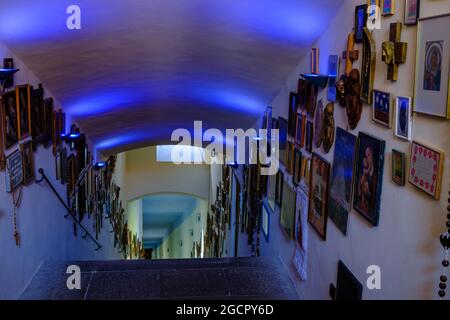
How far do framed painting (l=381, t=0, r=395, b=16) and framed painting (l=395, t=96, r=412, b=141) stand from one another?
0.46 m

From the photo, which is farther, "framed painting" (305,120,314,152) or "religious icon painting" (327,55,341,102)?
"framed painting" (305,120,314,152)

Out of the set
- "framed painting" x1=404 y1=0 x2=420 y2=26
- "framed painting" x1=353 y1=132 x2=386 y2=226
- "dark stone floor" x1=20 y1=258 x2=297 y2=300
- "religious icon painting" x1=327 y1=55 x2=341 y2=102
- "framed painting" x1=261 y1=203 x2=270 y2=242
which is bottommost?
"dark stone floor" x1=20 y1=258 x2=297 y2=300

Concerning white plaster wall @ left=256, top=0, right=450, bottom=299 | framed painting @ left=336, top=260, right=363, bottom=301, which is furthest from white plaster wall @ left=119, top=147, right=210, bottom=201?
framed painting @ left=336, top=260, right=363, bottom=301

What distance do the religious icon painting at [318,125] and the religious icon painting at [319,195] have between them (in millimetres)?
114

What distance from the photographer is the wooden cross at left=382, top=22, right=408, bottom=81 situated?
9.65 feet

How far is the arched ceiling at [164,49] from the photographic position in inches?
169

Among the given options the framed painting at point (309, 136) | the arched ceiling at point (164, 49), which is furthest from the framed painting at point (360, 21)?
the framed painting at point (309, 136)

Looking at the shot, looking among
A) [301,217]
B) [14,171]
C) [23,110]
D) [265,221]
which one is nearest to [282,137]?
[301,217]

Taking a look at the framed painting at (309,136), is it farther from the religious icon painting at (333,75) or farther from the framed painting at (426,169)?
the framed painting at (426,169)

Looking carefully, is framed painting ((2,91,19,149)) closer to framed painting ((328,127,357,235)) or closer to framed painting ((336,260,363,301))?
framed painting ((328,127,357,235))

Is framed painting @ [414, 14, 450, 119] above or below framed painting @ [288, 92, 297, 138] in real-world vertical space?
above

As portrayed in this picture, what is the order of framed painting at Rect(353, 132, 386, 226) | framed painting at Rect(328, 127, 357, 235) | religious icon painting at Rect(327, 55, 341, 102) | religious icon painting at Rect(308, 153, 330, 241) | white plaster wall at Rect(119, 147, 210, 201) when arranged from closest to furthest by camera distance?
framed painting at Rect(353, 132, 386, 226) < framed painting at Rect(328, 127, 357, 235) < religious icon painting at Rect(327, 55, 341, 102) < religious icon painting at Rect(308, 153, 330, 241) < white plaster wall at Rect(119, 147, 210, 201)

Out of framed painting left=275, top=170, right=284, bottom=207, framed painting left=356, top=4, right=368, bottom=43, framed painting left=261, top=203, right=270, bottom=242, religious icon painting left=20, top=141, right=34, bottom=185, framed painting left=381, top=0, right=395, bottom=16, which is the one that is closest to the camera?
framed painting left=381, top=0, right=395, bottom=16
